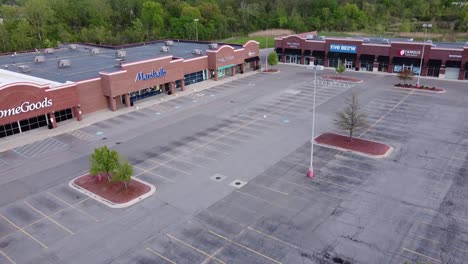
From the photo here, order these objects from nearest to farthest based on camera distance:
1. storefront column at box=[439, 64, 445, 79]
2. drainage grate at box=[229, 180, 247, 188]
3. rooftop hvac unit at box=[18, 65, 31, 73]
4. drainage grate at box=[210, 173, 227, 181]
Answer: drainage grate at box=[229, 180, 247, 188], drainage grate at box=[210, 173, 227, 181], rooftop hvac unit at box=[18, 65, 31, 73], storefront column at box=[439, 64, 445, 79]

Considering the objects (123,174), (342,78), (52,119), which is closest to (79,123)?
(52,119)

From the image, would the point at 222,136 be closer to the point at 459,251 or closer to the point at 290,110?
the point at 290,110

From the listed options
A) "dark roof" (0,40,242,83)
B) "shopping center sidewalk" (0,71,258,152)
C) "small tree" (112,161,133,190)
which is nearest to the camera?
"small tree" (112,161,133,190)

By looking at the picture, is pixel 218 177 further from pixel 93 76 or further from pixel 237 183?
pixel 93 76

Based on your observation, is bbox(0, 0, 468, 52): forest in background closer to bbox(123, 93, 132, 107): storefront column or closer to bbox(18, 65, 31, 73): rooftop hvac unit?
bbox(18, 65, 31, 73): rooftop hvac unit

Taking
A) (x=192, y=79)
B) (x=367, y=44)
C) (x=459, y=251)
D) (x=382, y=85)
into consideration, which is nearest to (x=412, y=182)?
(x=459, y=251)

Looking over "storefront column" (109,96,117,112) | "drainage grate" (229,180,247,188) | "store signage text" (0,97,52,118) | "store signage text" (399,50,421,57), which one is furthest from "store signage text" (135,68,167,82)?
"store signage text" (399,50,421,57)
